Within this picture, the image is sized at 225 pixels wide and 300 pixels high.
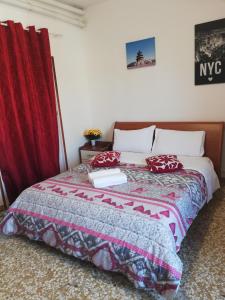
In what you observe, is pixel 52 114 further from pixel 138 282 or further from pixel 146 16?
pixel 138 282

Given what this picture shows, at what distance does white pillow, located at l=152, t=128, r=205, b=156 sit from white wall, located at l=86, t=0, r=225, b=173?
1.19 ft

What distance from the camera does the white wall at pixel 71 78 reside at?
351cm

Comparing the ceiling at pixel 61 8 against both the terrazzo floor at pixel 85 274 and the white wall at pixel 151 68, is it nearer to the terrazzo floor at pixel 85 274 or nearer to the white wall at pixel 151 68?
the white wall at pixel 151 68

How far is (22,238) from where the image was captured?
2.38m

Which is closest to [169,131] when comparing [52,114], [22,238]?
[52,114]

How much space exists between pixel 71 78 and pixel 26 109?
1101 mm

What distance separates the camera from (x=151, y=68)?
3.45 m

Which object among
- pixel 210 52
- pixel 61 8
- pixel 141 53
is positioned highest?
pixel 61 8

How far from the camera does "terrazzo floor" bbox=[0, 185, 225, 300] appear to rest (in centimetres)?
165

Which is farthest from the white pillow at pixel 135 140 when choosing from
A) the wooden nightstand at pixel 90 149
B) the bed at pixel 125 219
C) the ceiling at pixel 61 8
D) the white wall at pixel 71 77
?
the ceiling at pixel 61 8

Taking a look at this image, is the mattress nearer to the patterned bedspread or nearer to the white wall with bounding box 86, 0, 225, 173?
the patterned bedspread

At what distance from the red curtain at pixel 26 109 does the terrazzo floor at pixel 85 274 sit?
39.1 inches

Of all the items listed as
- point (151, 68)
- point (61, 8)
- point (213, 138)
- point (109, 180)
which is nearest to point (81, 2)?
point (61, 8)

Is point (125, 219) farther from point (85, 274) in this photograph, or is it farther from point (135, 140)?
point (135, 140)
